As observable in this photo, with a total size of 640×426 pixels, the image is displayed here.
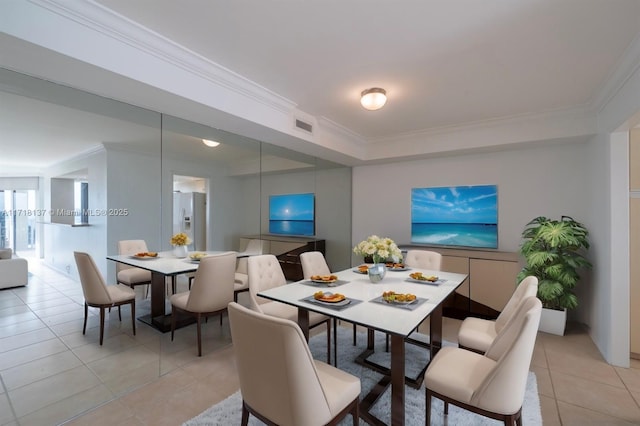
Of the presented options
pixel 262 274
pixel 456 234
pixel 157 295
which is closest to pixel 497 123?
pixel 456 234

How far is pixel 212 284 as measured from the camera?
9.59 feet

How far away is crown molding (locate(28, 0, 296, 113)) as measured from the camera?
5.54ft

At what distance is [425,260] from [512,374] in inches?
84.3

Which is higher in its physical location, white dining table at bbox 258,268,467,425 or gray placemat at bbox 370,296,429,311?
gray placemat at bbox 370,296,429,311

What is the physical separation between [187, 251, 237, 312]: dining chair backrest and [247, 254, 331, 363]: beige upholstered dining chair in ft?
1.30

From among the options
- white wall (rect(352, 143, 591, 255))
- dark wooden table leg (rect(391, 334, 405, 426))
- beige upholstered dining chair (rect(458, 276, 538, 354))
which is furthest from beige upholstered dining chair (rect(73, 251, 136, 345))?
white wall (rect(352, 143, 591, 255))

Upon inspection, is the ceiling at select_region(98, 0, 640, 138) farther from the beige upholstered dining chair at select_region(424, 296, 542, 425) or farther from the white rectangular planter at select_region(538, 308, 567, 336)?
the white rectangular planter at select_region(538, 308, 567, 336)

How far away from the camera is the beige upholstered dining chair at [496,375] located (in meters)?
1.39

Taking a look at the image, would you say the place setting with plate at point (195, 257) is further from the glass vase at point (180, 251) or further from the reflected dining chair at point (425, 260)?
the reflected dining chair at point (425, 260)

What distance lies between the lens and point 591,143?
11.3 feet

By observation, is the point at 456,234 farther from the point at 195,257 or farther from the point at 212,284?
the point at 195,257

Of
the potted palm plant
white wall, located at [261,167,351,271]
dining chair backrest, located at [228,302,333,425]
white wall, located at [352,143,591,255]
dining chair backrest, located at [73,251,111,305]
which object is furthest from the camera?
white wall, located at [261,167,351,271]

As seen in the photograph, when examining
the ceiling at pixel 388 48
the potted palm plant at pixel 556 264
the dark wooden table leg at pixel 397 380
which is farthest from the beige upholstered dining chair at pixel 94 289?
the potted palm plant at pixel 556 264

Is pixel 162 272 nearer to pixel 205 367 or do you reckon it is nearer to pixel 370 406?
pixel 205 367
